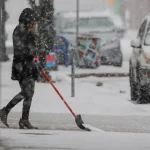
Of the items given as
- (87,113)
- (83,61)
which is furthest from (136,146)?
(83,61)

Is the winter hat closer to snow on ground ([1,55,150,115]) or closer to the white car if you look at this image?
snow on ground ([1,55,150,115])

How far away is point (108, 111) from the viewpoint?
13516 millimetres

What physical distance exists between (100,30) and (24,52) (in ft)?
53.0

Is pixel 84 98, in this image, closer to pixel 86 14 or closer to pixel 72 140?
pixel 72 140

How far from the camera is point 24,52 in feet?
34.9

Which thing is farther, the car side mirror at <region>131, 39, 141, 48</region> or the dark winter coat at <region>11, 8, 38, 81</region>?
the car side mirror at <region>131, 39, 141, 48</region>

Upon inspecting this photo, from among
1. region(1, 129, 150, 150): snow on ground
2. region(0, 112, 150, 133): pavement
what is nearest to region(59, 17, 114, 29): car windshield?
region(0, 112, 150, 133): pavement

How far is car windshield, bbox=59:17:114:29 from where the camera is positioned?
2727 centimetres

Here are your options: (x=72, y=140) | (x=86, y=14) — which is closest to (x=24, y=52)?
(x=72, y=140)

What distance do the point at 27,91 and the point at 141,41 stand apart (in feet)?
18.2

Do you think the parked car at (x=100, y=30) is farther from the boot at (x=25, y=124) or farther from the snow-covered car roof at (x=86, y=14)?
the boot at (x=25, y=124)

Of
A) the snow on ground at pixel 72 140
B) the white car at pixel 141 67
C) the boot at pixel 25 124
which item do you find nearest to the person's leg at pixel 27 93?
the boot at pixel 25 124

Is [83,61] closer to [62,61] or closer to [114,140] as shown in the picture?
[62,61]

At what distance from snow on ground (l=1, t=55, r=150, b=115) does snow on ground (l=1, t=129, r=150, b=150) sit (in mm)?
3497
